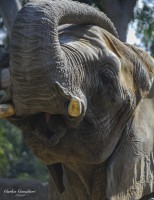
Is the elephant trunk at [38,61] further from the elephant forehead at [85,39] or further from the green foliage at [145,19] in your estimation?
the green foliage at [145,19]

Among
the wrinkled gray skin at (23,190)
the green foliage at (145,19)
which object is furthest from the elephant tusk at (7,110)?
the green foliage at (145,19)

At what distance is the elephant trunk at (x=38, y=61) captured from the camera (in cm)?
262

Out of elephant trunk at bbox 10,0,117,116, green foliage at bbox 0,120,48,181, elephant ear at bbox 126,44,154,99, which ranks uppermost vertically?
elephant trunk at bbox 10,0,117,116

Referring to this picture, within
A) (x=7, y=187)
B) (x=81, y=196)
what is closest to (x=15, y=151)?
(x=7, y=187)

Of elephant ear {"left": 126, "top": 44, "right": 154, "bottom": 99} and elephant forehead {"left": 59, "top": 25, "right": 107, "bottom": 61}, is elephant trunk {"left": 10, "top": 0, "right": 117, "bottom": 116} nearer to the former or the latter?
elephant forehead {"left": 59, "top": 25, "right": 107, "bottom": 61}

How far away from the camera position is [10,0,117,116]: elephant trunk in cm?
262

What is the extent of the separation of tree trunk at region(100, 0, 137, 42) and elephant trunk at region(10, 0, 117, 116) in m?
3.38

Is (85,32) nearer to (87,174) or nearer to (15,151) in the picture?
(87,174)

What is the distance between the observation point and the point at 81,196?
3287 mm

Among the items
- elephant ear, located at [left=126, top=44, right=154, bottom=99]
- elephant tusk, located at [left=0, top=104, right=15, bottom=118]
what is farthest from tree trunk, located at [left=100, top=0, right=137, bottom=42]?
elephant tusk, located at [left=0, top=104, right=15, bottom=118]

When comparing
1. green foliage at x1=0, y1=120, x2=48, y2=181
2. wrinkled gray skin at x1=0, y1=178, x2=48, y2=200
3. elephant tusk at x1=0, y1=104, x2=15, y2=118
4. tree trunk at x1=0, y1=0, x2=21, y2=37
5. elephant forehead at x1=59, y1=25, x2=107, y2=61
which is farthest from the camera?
green foliage at x1=0, y1=120, x2=48, y2=181

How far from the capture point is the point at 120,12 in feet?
20.4

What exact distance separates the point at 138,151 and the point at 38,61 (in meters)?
0.82

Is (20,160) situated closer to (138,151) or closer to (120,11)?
(120,11)
